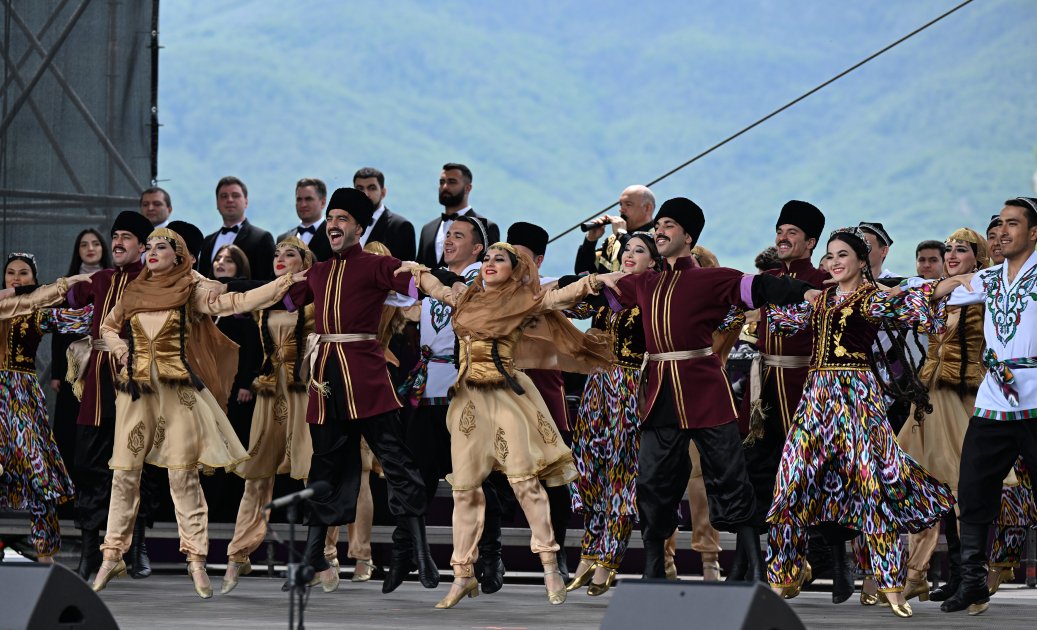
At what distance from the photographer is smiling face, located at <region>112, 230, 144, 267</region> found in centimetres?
762

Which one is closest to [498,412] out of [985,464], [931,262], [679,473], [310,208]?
[679,473]

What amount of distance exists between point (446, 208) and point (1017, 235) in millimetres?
3693

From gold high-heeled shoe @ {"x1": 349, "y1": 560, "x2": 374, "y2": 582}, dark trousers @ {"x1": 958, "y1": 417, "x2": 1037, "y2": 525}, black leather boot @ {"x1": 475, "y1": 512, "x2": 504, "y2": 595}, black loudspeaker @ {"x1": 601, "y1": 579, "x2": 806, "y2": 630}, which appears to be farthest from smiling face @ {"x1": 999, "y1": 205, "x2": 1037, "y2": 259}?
gold high-heeled shoe @ {"x1": 349, "y1": 560, "x2": 374, "y2": 582}

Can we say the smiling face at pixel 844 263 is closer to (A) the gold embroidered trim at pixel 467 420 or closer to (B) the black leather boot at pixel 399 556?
(A) the gold embroidered trim at pixel 467 420

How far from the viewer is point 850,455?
20.7 ft

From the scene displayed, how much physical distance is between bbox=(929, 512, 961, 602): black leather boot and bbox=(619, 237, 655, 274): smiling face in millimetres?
1968

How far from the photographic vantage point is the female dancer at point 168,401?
23.4 feet

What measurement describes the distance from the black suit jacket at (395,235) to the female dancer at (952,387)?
3.09m

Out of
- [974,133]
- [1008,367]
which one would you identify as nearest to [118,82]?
[1008,367]

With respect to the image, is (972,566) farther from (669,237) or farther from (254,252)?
(254,252)

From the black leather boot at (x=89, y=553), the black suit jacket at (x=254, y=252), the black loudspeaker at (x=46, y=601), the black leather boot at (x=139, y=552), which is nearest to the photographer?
the black loudspeaker at (x=46, y=601)

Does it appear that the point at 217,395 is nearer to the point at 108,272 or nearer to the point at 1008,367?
the point at 108,272

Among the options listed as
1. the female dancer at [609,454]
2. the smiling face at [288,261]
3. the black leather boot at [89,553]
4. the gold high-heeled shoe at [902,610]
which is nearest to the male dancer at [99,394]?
the black leather boot at [89,553]

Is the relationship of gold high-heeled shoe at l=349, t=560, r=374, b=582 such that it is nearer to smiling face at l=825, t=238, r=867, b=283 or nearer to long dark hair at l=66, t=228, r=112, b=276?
long dark hair at l=66, t=228, r=112, b=276
